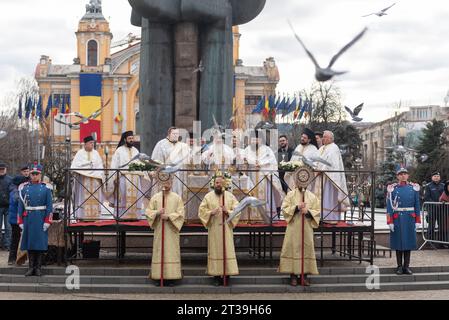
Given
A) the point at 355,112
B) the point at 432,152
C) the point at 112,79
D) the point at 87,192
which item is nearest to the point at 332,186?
the point at 355,112

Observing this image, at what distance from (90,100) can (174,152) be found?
4631 cm

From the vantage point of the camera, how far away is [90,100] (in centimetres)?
6044

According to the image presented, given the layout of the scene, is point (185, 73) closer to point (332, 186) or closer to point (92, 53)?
point (332, 186)

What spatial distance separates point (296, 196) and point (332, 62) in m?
5.08

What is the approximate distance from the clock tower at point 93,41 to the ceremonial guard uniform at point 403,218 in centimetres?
6705

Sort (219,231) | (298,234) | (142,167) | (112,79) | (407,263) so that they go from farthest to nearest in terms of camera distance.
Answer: (112,79) < (142,167) < (407,263) < (298,234) < (219,231)

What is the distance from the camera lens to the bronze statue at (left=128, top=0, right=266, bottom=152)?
1778 centimetres

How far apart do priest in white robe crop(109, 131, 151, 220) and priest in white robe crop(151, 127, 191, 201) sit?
552 millimetres

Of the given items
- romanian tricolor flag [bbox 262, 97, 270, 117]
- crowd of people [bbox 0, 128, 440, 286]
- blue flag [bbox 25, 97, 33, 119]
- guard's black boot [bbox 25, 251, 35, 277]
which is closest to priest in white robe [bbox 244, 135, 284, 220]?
crowd of people [bbox 0, 128, 440, 286]

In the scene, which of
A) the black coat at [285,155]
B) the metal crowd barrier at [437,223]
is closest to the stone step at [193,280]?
the black coat at [285,155]

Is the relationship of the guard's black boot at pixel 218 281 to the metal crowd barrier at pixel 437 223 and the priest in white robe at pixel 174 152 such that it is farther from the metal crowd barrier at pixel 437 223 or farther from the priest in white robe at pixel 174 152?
the metal crowd barrier at pixel 437 223

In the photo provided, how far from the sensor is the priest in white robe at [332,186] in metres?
14.6

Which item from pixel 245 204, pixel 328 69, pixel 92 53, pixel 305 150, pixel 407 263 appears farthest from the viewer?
pixel 92 53
